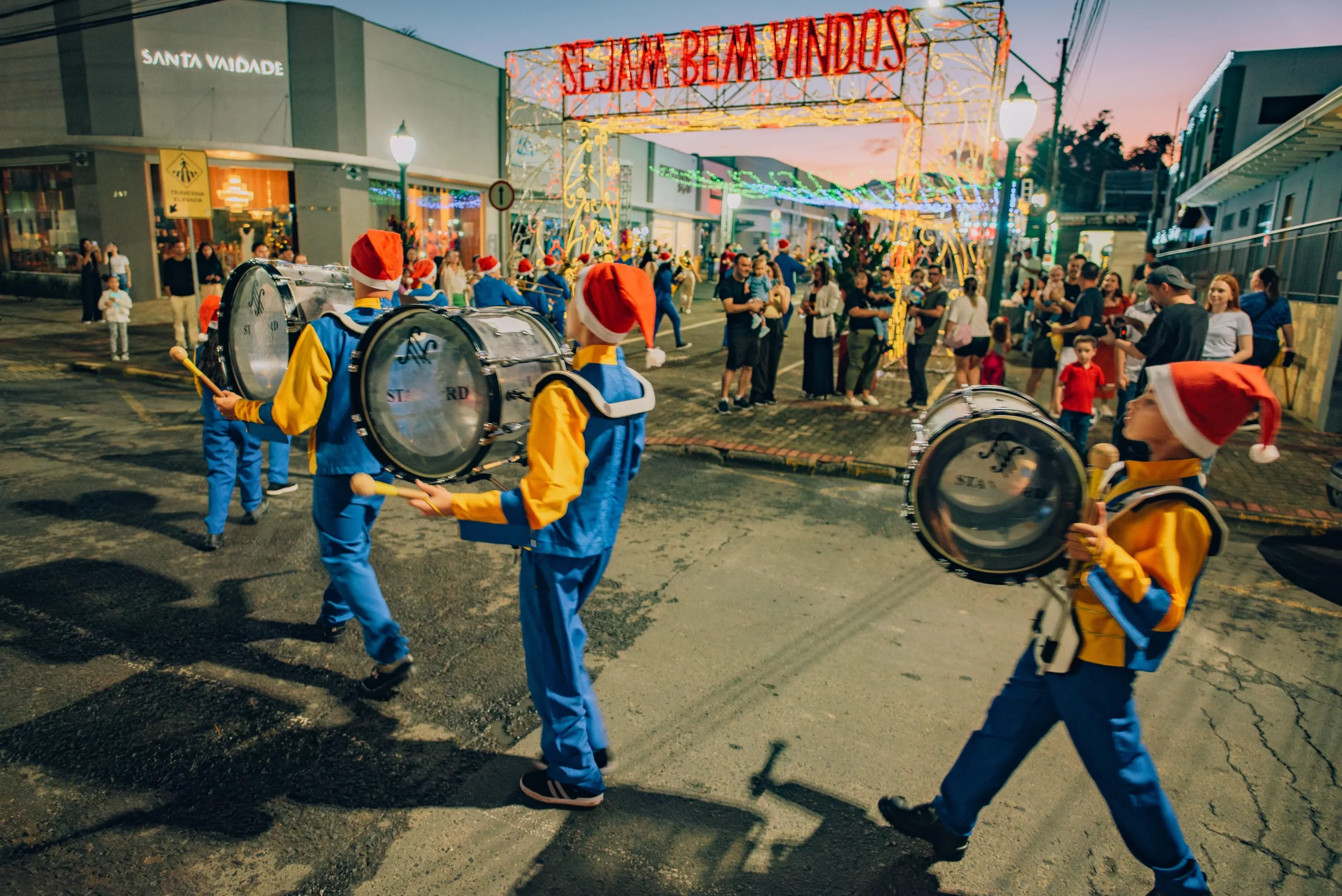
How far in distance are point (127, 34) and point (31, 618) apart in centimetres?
2036

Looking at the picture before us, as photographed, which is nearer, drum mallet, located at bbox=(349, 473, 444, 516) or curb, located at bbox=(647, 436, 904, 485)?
drum mallet, located at bbox=(349, 473, 444, 516)

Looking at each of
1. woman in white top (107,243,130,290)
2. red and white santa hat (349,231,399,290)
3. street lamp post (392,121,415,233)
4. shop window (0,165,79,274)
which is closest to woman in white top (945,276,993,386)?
red and white santa hat (349,231,399,290)

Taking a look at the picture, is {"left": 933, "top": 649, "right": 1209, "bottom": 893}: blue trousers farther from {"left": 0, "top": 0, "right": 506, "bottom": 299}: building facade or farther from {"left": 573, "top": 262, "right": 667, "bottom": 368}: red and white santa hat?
{"left": 0, "top": 0, "right": 506, "bottom": 299}: building facade

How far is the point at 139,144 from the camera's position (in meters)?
19.4

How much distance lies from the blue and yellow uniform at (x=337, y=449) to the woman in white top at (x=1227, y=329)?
665 cm

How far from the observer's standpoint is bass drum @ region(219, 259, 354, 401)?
4109mm

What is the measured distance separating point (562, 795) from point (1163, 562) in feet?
7.13

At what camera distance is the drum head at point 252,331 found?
13.6ft

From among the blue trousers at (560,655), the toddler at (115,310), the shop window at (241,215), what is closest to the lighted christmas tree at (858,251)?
the blue trousers at (560,655)

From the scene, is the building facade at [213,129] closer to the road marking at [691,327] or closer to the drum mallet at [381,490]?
the road marking at [691,327]

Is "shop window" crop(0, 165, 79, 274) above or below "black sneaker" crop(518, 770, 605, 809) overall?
above

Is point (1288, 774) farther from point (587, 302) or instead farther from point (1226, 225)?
point (1226, 225)

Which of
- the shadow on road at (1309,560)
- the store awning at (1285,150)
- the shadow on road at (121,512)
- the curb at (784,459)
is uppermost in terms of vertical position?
the store awning at (1285,150)

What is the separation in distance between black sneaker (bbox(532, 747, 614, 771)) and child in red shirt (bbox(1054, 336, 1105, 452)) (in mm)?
5284
